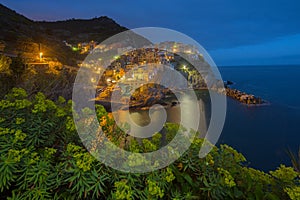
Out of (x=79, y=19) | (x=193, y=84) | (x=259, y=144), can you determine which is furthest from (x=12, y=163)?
(x=79, y=19)

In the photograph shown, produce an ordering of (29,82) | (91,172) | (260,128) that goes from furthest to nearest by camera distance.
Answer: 1. (260,128)
2. (29,82)
3. (91,172)

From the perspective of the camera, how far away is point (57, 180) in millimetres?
1029

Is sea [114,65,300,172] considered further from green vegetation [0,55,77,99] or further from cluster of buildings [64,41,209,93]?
cluster of buildings [64,41,209,93]

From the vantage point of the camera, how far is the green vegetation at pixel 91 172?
100 cm

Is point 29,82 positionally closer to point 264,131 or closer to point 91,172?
point 91,172

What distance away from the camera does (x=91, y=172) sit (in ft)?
3.34

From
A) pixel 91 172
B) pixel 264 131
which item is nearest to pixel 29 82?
pixel 91 172

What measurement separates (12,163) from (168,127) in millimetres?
1011

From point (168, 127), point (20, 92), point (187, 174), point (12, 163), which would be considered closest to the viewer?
point (12, 163)

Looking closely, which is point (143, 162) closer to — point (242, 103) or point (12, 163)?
point (12, 163)

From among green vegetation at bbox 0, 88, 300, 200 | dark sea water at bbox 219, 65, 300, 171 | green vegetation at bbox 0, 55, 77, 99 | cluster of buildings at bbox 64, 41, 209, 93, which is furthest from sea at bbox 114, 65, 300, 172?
green vegetation at bbox 0, 88, 300, 200

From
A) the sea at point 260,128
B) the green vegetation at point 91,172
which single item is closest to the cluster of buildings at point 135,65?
the sea at point 260,128

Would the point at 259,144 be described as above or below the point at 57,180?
below

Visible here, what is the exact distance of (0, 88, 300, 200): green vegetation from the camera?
1.00 metres
